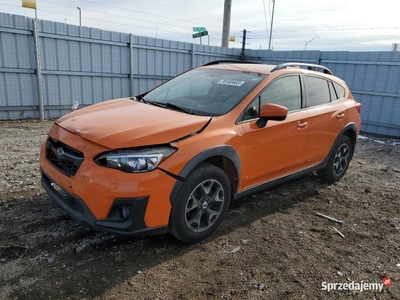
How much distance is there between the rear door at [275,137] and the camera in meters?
3.49

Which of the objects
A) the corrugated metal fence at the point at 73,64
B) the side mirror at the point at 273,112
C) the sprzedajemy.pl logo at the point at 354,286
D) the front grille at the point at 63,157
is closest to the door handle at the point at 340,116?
the side mirror at the point at 273,112

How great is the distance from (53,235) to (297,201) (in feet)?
10.1

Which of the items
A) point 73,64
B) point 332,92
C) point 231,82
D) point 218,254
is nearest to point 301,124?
point 231,82

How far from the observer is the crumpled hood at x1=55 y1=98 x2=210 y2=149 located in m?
2.74

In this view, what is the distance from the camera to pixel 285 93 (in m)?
4.04

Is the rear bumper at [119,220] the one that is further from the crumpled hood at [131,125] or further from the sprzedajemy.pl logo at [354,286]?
the sprzedajemy.pl logo at [354,286]

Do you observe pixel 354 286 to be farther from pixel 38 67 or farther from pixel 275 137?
pixel 38 67

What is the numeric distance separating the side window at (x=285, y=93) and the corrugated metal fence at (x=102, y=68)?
21.6 feet

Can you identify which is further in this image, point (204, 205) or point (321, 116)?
point (321, 116)

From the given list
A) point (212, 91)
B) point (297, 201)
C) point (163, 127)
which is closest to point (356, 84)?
point (297, 201)

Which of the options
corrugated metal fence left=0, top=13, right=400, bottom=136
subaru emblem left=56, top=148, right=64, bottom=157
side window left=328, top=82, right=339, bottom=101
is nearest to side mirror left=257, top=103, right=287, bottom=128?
side window left=328, top=82, right=339, bottom=101

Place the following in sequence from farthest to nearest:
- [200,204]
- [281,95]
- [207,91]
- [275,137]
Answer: [281,95], [207,91], [275,137], [200,204]

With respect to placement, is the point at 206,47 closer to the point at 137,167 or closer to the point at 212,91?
the point at 212,91

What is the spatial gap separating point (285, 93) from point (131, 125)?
205cm
